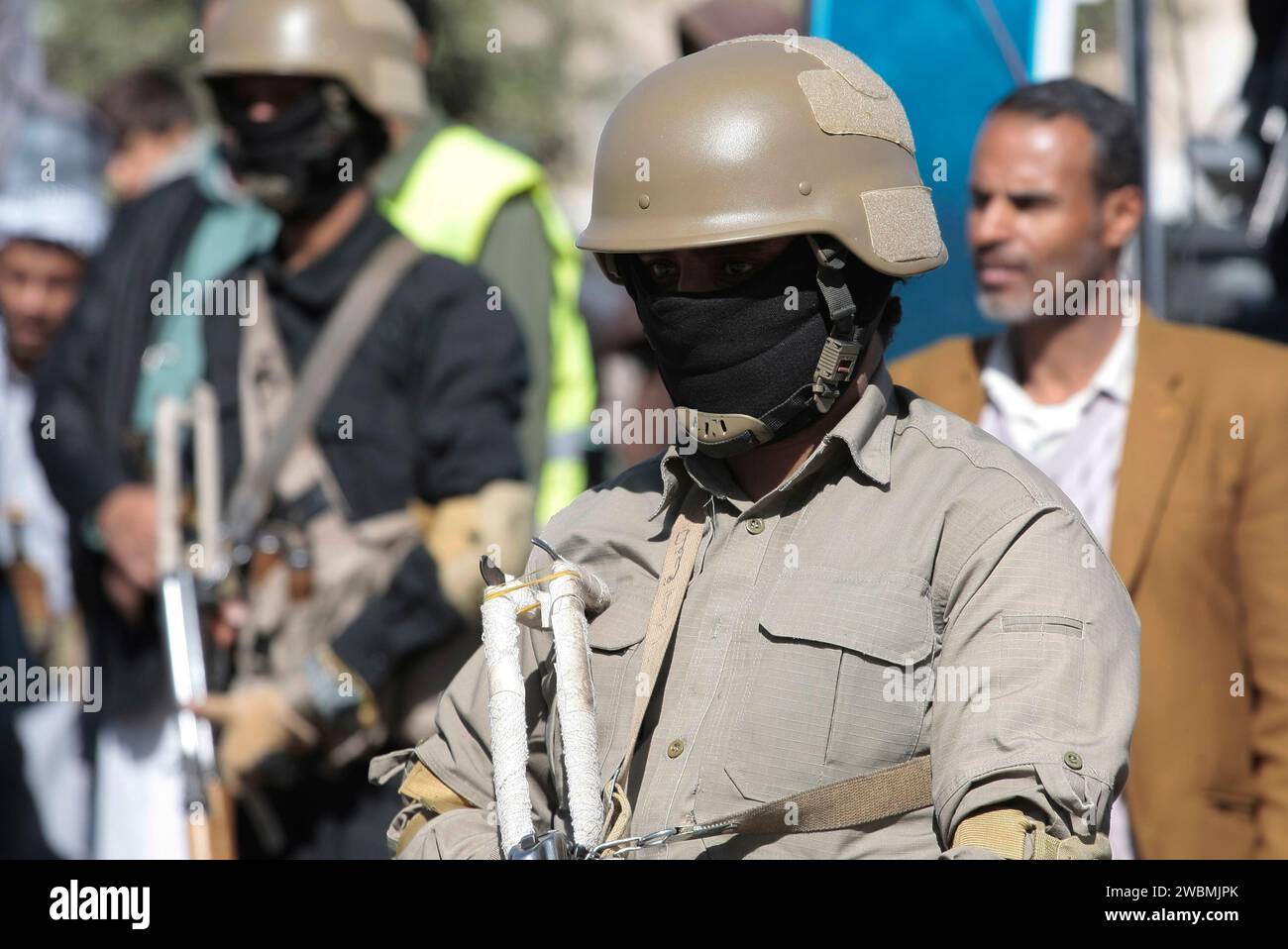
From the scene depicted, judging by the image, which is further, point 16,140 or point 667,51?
point 667,51

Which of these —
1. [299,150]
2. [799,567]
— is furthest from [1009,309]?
[799,567]

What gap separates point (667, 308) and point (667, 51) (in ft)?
43.1

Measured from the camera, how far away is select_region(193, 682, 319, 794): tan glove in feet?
→ 16.9

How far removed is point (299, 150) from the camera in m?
5.53

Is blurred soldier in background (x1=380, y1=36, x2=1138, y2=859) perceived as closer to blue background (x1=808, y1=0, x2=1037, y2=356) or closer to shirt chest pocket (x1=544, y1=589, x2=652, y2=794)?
shirt chest pocket (x1=544, y1=589, x2=652, y2=794)

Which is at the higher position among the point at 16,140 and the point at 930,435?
the point at 16,140

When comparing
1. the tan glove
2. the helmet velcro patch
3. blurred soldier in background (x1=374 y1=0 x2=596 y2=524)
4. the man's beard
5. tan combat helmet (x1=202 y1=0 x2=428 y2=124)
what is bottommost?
the tan glove

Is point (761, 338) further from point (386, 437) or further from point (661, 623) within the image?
point (386, 437)

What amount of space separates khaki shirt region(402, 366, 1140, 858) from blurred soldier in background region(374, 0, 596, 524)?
3039mm

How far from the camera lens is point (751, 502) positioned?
2.95m

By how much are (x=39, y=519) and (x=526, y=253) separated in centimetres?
199

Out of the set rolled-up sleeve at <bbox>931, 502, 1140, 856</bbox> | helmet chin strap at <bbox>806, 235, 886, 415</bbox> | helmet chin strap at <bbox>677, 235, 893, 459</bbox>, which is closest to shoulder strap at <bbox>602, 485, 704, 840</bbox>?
helmet chin strap at <bbox>677, 235, 893, 459</bbox>
